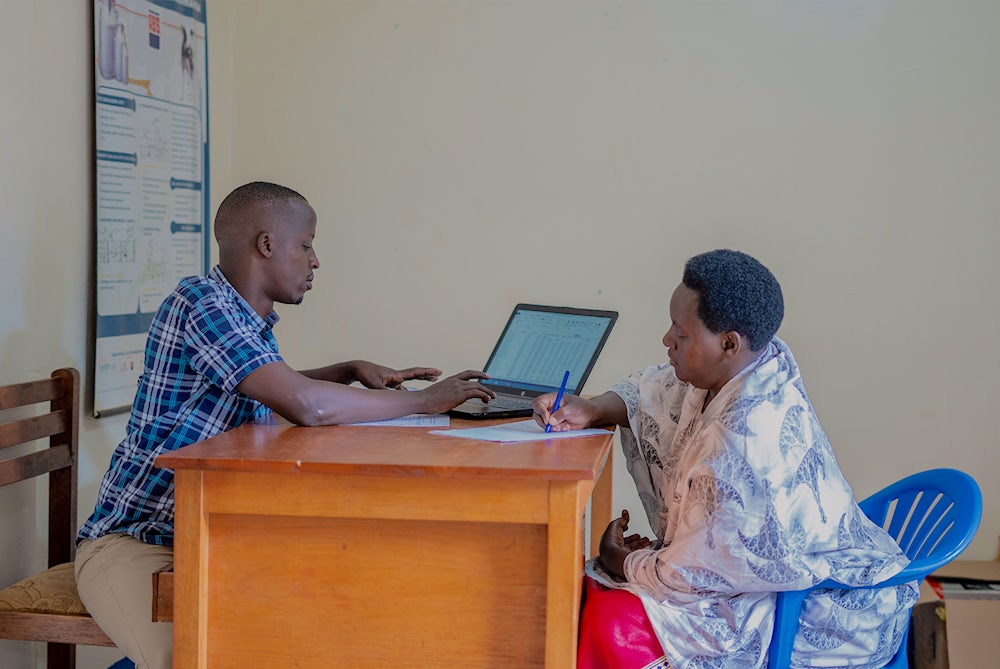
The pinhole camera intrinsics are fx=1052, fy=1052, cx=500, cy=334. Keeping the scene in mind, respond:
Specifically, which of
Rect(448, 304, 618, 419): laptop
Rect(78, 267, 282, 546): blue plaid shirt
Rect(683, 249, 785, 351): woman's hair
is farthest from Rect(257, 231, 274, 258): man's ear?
Rect(683, 249, 785, 351): woman's hair

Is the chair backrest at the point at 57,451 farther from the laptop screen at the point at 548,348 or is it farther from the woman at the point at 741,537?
the woman at the point at 741,537

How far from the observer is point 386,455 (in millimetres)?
1690

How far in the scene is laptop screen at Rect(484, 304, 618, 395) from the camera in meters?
2.33

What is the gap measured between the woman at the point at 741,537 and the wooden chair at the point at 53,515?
1053mm

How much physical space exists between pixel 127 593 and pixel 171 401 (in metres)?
0.37

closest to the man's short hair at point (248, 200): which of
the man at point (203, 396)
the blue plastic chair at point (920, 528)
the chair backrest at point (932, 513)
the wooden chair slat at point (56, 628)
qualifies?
the man at point (203, 396)

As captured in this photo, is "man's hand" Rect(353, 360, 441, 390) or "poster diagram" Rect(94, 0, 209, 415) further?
"poster diagram" Rect(94, 0, 209, 415)

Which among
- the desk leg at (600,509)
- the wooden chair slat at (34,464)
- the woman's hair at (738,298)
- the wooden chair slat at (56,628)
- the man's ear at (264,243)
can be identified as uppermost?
the man's ear at (264,243)

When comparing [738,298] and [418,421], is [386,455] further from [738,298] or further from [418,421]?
[738,298]

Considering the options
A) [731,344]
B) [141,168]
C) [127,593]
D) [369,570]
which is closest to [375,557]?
[369,570]

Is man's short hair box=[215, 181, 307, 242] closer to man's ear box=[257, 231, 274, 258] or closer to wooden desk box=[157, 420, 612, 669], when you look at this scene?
man's ear box=[257, 231, 274, 258]

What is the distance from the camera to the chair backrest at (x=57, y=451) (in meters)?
2.35

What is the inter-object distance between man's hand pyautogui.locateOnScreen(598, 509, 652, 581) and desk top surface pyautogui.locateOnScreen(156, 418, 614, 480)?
0.18 metres

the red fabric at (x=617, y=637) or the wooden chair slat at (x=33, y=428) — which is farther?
the wooden chair slat at (x=33, y=428)
